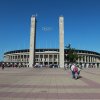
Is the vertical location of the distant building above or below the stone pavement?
above

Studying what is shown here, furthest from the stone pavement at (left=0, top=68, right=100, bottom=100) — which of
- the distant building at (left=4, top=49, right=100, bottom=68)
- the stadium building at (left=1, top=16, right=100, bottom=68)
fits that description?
the distant building at (left=4, top=49, right=100, bottom=68)

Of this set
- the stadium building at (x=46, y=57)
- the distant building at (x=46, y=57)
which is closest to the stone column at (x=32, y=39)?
the stadium building at (x=46, y=57)

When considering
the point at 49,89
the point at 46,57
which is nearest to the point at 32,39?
the point at 46,57

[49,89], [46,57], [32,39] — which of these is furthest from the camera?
[46,57]

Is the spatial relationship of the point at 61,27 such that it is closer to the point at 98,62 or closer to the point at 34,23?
the point at 34,23

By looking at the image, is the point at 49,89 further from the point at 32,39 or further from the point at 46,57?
the point at 46,57

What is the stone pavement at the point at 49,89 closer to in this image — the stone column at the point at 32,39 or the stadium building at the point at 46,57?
the stone column at the point at 32,39

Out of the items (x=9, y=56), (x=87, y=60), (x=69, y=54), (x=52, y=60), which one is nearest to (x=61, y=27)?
(x=69, y=54)

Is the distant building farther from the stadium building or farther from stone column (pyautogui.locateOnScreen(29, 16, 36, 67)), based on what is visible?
stone column (pyautogui.locateOnScreen(29, 16, 36, 67))

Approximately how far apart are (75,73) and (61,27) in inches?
3268

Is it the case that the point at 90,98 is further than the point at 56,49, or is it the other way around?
the point at 56,49

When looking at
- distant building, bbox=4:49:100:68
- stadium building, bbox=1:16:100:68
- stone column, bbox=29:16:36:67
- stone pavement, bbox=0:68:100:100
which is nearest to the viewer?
stone pavement, bbox=0:68:100:100

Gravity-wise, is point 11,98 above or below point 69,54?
below

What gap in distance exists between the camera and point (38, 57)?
15600cm
